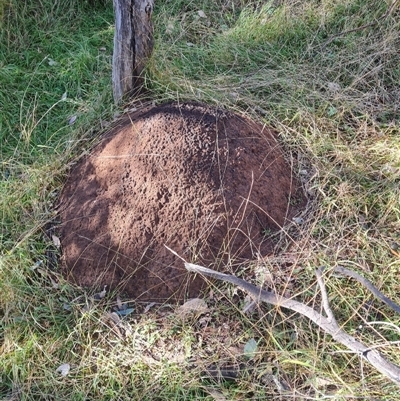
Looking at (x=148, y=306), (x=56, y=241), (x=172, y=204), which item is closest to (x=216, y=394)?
(x=148, y=306)

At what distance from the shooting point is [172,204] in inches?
92.0

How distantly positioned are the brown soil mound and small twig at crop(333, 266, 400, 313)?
1.16ft

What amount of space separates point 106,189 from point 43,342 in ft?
2.53

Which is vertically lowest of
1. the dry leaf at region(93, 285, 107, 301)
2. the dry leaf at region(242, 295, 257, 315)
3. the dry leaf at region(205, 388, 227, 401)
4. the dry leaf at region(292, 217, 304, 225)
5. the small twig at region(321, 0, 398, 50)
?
the dry leaf at region(205, 388, 227, 401)

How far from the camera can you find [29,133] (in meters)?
3.06

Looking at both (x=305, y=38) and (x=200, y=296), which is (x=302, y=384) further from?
(x=305, y=38)

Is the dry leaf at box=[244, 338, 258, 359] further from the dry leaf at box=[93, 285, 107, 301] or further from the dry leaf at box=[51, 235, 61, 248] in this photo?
the dry leaf at box=[51, 235, 61, 248]

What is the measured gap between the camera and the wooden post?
8.68ft

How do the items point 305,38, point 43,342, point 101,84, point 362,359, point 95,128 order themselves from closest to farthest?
point 362,359
point 43,342
point 95,128
point 101,84
point 305,38

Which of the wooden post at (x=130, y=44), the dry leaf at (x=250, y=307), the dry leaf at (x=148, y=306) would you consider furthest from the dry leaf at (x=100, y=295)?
the wooden post at (x=130, y=44)

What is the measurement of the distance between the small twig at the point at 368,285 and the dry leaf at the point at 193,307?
584mm

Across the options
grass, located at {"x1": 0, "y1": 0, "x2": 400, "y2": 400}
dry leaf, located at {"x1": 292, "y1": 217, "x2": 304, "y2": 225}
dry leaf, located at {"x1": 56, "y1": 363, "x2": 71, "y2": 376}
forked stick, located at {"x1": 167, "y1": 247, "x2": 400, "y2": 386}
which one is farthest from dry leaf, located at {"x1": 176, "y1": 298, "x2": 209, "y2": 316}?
dry leaf, located at {"x1": 292, "y1": 217, "x2": 304, "y2": 225}

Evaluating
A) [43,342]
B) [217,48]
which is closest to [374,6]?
[217,48]

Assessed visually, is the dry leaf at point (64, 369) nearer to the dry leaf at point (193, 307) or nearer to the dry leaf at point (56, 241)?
the dry leaf at point (193, 307)
